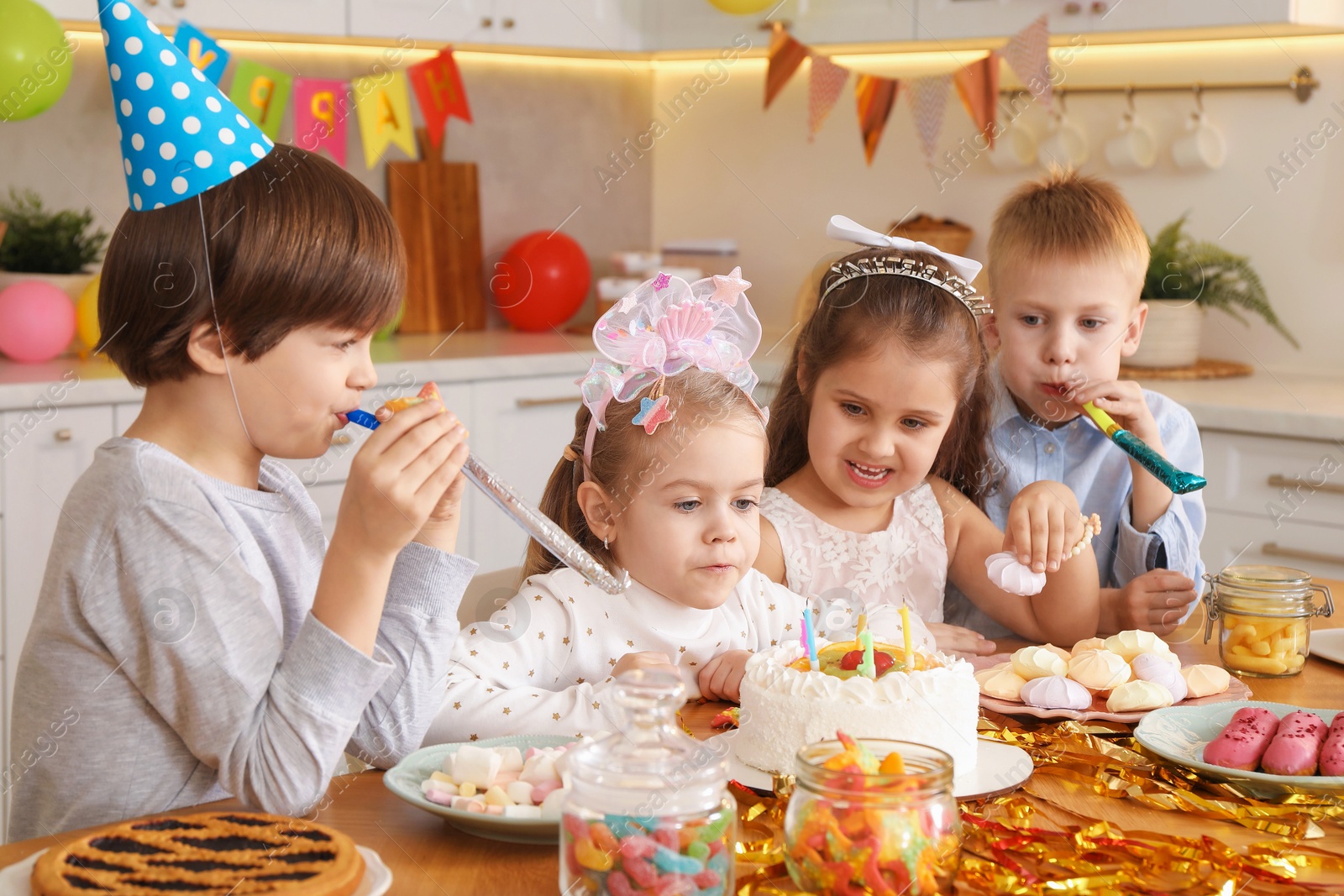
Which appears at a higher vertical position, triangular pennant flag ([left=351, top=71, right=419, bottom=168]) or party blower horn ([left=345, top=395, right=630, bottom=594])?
triangular pennant flag ([left=351, top=71, right=419, bottom=168])

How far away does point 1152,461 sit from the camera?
1276mm

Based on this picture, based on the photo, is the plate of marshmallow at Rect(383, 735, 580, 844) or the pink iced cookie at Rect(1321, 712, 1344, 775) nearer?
the plate of marshmallow at Rect(383, 735, 580, 844)

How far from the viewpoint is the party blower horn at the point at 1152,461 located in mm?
1216

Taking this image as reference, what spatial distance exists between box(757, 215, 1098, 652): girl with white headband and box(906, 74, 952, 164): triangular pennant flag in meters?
1.70

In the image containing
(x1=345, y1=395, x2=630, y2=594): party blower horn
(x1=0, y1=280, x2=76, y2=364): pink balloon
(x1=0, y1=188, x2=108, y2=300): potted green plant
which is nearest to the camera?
(x1=345, y1=395, x2=630, y2=594): party blower horn

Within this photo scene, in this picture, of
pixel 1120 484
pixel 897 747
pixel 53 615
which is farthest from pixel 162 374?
pixel 1120 484

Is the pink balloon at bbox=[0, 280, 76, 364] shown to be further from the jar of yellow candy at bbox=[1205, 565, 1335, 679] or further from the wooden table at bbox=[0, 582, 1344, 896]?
the jar of yellow candy at bbox=[1205, 565, 1335, 679]

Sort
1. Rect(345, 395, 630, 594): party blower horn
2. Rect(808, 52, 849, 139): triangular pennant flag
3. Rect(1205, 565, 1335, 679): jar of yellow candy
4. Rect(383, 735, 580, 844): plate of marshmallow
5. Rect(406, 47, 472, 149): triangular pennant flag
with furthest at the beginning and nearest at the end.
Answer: Rect(808, 52, 849, 139): triangular pennant flag, Rect(406, 47, 472, 149): triangular pennant flag, Rect(1205, 565, 1335, 679): jar of yellow candy, Rect(345, 395, 630, 594): party blower horn, Rect(383, 735, 580, 844): plate of marshmallow

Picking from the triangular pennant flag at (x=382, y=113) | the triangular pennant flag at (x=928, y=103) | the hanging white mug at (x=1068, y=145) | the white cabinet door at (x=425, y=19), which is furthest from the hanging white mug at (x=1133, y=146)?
the triangular pennant flag at (x=382, y=113)

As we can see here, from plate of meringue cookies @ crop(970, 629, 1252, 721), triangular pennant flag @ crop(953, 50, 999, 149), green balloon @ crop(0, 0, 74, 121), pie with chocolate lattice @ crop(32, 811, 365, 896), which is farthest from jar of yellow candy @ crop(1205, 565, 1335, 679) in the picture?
green balloon @ crop(0, 0, 74, 121)

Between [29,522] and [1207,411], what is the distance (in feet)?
6.88

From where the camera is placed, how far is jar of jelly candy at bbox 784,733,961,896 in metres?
0.69

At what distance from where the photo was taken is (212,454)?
1.02 m

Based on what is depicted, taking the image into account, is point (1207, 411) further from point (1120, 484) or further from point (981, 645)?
point (981, 645)
